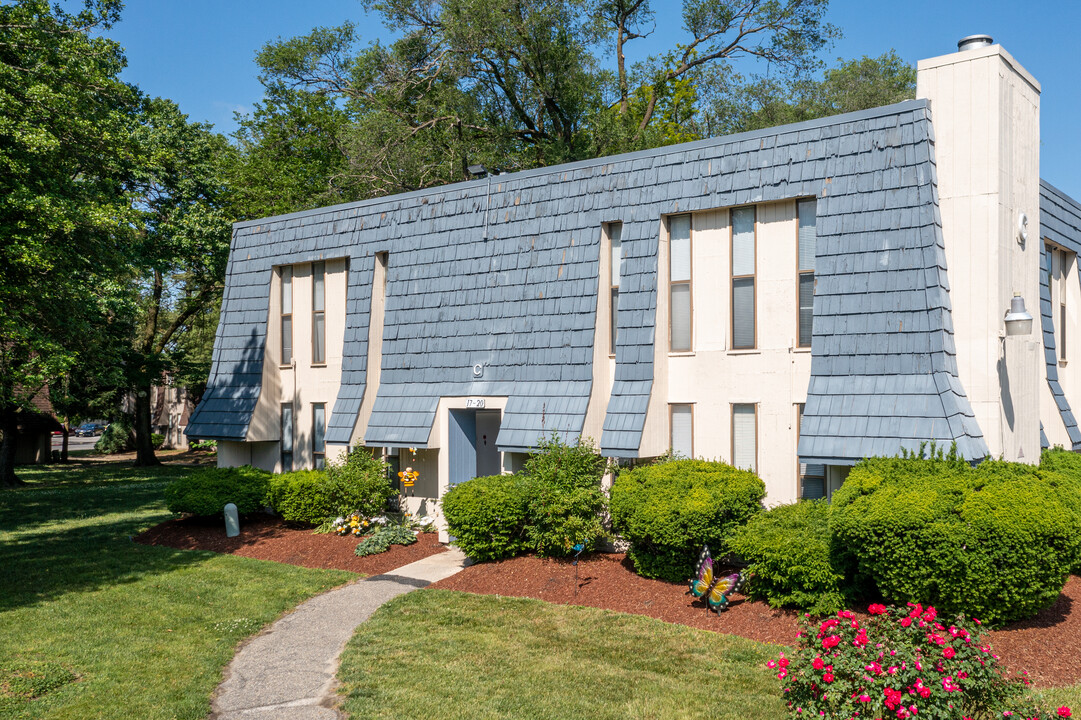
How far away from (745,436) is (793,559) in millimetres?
3007

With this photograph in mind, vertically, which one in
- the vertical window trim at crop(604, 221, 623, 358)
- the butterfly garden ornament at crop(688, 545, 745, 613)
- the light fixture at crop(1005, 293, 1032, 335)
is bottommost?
the butterfly garden ornament at crop(688, 545, 745, 613)

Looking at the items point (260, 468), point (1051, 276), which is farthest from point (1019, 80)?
point (260, 468)

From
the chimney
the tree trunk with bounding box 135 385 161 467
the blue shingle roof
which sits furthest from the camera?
the tree trunk with bounding box 135 385 161 467

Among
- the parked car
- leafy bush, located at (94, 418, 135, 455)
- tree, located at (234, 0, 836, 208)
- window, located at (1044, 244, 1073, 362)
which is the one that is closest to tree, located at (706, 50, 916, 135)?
tree, located at (234, 0, 836, 208)

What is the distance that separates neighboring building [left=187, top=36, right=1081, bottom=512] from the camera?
416 inches

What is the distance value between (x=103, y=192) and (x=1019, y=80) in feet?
55.3

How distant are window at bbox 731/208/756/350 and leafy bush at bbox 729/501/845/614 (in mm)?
3095

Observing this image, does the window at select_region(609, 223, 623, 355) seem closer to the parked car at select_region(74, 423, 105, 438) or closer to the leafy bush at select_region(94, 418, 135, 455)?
the leafy bush at select_region(94, 418, 135, 455)

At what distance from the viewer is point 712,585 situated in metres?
10.0

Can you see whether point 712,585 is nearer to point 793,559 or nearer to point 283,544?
point 793,559

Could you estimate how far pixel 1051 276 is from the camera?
1459 cm

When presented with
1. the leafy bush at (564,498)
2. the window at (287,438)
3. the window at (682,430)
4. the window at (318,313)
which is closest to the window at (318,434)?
the window at (287,438)

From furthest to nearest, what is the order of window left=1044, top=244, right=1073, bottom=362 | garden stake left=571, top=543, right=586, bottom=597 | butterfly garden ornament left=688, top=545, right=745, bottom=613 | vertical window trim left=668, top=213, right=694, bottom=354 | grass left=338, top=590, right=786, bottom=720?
window left=1044, top=244, right=1073, bottom=362, vertical window trim left=668, top=213, right=694, bottom=354, garden stake left=571, top=543, right=586, bottom=597, butterfly garden ornament left=688, top=545, right=745, bottom=613, grass left=338, top=590, right=786, bottom=720

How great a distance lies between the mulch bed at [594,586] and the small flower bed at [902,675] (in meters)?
2.14
